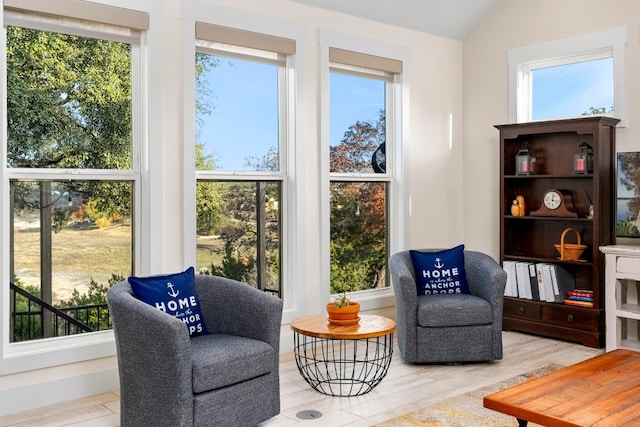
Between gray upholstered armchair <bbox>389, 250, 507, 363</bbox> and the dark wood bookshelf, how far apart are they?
3.30 ft

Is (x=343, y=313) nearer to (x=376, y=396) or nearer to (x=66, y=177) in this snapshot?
(x=376, y=396)

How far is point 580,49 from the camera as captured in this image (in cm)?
540

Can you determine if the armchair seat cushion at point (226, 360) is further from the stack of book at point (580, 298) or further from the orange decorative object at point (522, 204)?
the orange decorative object at point (522, 204)

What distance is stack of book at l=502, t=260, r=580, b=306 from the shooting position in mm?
5305

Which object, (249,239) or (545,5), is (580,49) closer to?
(545,5)

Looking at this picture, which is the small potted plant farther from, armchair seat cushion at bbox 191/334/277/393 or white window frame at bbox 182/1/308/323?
white window frame at bbox 182/1/308/323

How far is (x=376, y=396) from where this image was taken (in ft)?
12.5

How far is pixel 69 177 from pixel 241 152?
1.30 metres

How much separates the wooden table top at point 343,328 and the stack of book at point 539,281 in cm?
198

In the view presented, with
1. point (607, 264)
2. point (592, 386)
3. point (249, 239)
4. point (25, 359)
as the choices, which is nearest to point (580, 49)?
point (607, 264)

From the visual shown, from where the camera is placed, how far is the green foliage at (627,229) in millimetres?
4938

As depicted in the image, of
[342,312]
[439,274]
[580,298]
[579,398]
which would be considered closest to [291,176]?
[439,274]

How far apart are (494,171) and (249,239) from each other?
2514 millimetres

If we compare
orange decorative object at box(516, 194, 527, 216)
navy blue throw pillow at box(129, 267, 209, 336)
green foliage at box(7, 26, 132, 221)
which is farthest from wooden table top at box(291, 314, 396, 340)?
orange decorative object at box(516, 194, 527, 216)
